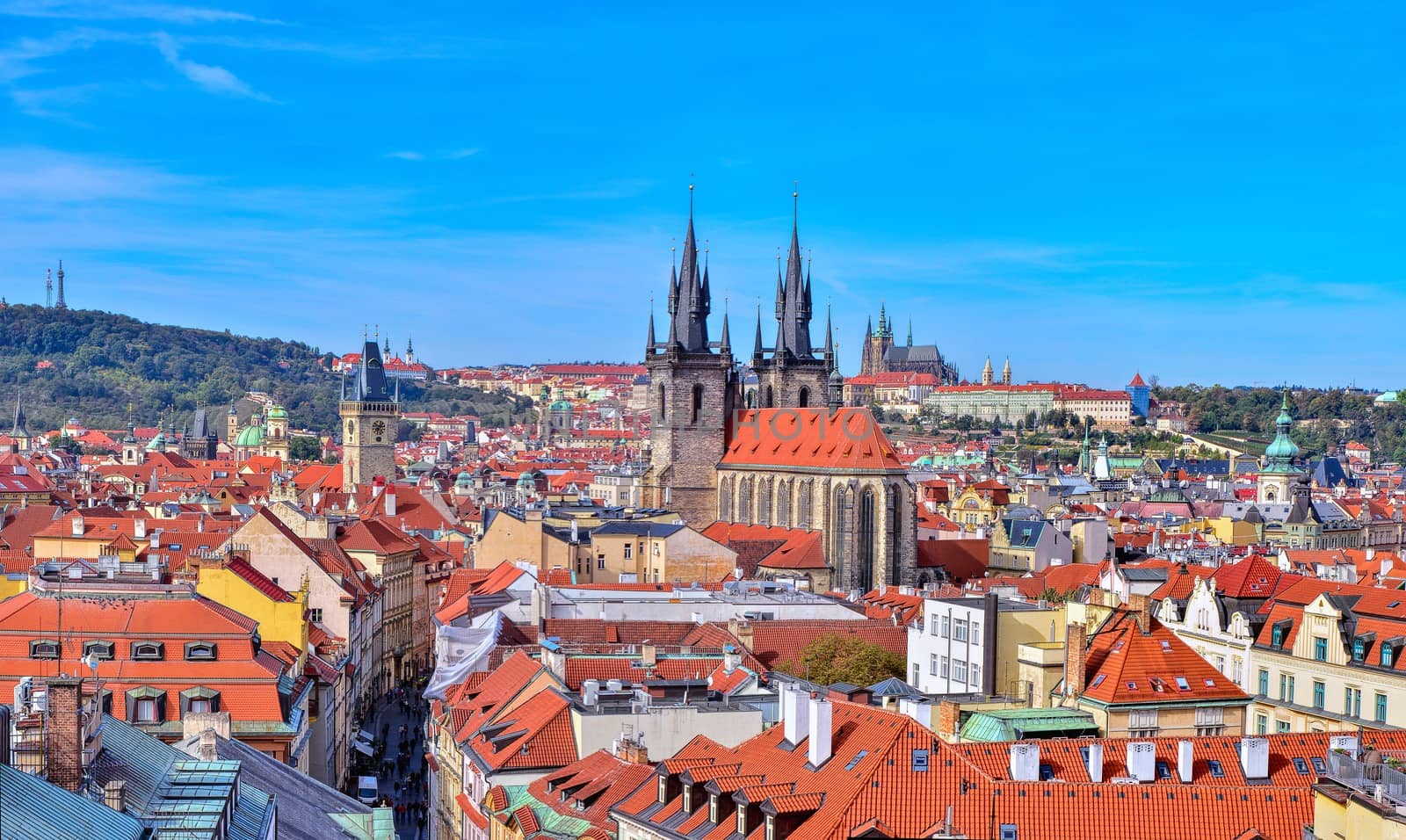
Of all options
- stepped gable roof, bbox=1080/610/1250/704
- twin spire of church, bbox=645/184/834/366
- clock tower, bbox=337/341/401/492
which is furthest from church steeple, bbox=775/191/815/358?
stepped gable roof, bbox=1080/610/1250/704

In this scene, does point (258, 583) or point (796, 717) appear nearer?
point (796, 717)

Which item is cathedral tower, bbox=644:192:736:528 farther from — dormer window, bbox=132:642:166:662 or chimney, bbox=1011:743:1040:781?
chimney, bbox=1011:743:1040:781

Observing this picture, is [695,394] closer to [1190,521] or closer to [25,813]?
[1190,521]

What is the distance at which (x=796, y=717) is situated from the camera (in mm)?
35875

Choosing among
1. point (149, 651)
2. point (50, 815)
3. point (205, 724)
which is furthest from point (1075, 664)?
point (50, 815)

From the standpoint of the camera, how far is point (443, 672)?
60719mm

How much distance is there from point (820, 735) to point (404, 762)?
109ft

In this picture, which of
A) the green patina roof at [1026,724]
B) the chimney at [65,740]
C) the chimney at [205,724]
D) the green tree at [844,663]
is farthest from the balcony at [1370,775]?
the green tree at [844,663]

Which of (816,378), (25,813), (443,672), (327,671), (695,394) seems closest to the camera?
(25,813)

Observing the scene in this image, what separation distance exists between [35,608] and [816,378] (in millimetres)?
94357

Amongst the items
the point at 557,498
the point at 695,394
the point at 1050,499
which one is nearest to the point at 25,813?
the point at 695,394

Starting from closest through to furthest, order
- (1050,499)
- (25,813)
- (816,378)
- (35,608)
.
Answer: (25,813), (35,608), (816,378), (1050,499)

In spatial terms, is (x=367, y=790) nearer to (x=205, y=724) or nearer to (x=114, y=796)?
(x=205, y=724)

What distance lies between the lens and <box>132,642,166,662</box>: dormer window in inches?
1828
